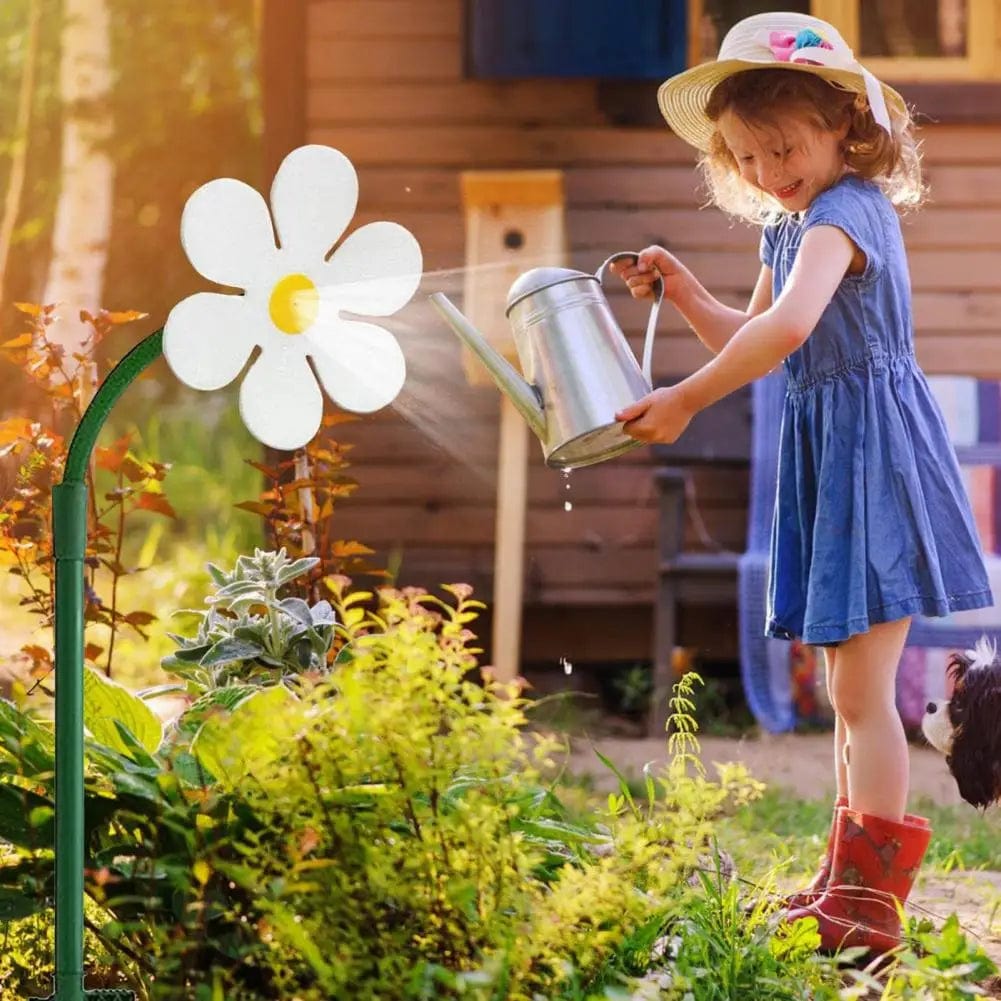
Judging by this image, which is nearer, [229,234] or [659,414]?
[229,234]

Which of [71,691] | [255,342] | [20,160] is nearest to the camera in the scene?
[71,691]

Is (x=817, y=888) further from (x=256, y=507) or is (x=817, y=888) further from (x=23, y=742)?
(x=23, y=742)

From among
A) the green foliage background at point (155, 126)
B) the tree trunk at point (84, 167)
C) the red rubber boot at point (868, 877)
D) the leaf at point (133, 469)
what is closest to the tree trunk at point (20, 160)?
the green foliage background at point (155, 126)

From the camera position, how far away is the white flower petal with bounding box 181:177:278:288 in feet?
5.45

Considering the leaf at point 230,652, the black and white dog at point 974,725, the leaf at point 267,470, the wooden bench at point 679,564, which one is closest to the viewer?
the leaf at point 230,652

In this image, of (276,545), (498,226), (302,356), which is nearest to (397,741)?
(302,356)

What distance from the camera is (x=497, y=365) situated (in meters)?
2.13

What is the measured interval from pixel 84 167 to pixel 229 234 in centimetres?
758

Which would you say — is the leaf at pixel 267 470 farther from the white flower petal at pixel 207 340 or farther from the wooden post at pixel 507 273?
the wooden post at pixel 507 273

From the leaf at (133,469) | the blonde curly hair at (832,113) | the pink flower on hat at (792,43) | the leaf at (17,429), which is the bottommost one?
the leaf at (133,469)

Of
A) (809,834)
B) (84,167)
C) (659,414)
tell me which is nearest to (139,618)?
(659,414)

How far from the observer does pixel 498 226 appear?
4.77 meters

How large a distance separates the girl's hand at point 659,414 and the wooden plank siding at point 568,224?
302cm

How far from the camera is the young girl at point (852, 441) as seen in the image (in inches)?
89.9
